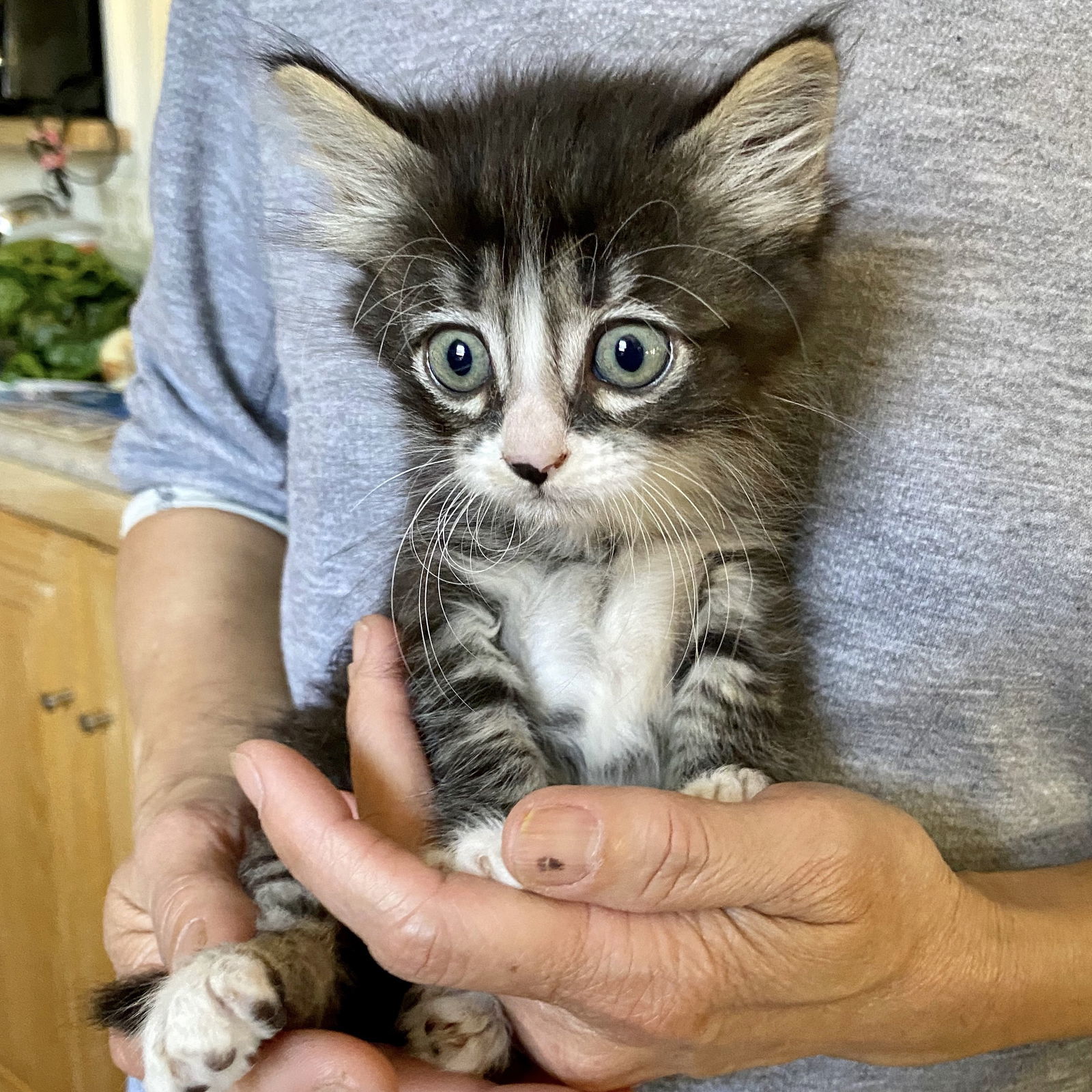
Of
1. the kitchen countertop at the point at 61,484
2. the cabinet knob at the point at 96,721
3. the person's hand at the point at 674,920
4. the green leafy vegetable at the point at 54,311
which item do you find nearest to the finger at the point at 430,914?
the person's hand at the point at 674,920

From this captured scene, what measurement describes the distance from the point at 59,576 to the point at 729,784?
172cm

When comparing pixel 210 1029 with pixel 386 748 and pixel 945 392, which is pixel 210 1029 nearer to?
pixel 386 748

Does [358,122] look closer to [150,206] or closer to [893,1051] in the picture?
[150,206]

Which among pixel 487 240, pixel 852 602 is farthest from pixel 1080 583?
pixel 487 240

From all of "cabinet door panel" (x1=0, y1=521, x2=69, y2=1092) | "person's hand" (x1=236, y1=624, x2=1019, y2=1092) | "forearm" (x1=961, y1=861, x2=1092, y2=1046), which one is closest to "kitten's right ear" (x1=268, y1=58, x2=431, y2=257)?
"person's hand" (x1=236, y1=624, x2=1019, y2=1092)

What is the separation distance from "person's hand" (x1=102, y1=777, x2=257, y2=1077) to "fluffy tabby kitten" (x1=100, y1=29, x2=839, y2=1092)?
1.9 inches

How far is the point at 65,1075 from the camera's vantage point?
7.84 ft

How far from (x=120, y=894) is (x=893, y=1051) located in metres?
0.88

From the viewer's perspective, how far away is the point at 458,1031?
2.82ft

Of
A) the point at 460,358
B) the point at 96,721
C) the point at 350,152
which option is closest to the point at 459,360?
the point at 460,358

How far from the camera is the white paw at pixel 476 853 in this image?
833 mm

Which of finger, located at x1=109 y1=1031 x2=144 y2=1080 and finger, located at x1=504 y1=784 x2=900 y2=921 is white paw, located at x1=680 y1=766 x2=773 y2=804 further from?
finger, located at x1=109 y1=1031 x2=144 y2=1080

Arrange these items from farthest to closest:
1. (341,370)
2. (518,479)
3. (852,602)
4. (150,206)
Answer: (150,206) < (341,370) < (852,602) < (518,479)

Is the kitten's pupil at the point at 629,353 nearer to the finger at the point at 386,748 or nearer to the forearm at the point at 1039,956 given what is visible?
the finger at the point at 386,748
